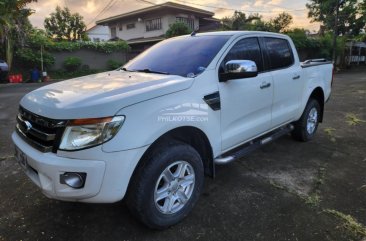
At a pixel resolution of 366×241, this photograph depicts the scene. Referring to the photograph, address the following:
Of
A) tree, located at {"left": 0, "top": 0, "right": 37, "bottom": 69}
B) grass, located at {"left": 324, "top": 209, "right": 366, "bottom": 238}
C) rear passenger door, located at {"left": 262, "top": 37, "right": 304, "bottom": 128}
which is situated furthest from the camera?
tree, located at {"left": 0, "top": 0, "right": 37, "bottom": 69}

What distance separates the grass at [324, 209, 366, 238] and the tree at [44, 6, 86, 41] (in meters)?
36.9

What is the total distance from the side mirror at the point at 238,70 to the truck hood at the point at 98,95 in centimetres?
45

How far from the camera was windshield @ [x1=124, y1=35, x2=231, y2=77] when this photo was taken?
3.22 metres

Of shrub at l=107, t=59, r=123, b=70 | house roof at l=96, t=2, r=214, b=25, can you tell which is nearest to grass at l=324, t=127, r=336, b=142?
shrub at l=107, t=59, r=123, b=70

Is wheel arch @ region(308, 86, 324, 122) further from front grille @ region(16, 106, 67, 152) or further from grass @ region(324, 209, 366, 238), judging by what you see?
front grille @ region(16, 106, 67, 152)

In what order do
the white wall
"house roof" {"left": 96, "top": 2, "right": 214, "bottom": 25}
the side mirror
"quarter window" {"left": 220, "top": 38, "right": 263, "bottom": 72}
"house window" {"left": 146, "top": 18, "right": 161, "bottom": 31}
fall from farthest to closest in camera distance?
1. "house window" {"left": 146, "top": 18, "right": 161, "bottom": 31}
2. the white wall
3. "house roof" {"left": 96, "top": 2, "right": 214, "bottom": 25}
4. "quarter window" {"left": 220, "top": 38, "right": 263, "bottom": 72}
5. the side mirror

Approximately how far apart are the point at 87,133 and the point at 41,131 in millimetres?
465

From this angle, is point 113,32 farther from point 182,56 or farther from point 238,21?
point 182,56

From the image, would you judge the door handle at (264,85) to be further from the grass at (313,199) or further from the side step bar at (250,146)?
the grass at (313,199)

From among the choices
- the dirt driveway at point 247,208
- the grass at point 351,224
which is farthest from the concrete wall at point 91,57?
the grass at point 351,224

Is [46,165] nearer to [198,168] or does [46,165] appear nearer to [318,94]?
[198,168]

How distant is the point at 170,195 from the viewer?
111 inches

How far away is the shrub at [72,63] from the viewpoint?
60.6ft

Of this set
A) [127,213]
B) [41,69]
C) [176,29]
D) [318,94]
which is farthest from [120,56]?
[127,213]
